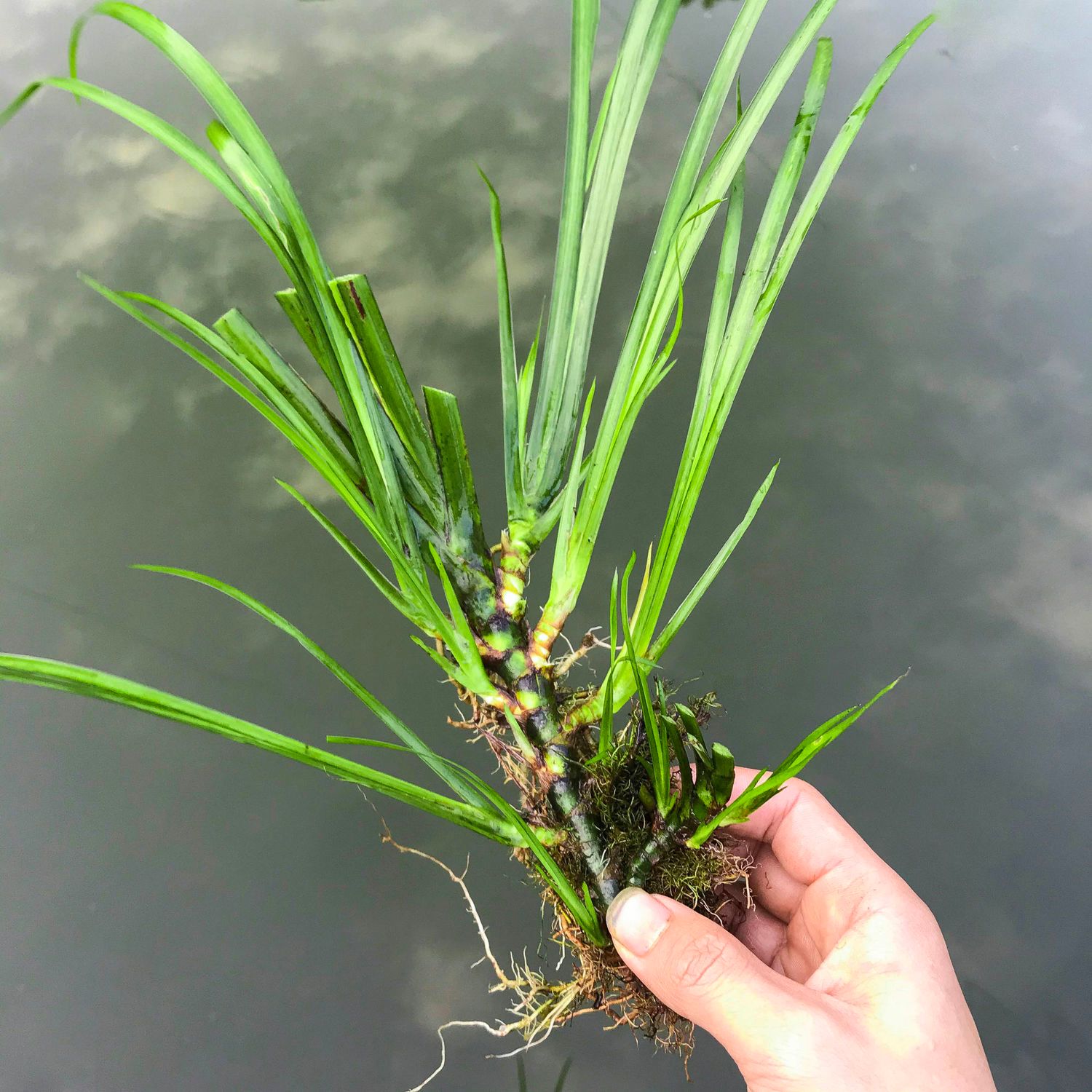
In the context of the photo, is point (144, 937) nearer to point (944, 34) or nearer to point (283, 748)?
point (283, 748)

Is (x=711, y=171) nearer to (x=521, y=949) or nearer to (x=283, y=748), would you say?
(x=283, y=748)

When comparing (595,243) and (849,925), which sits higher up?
(595,243)

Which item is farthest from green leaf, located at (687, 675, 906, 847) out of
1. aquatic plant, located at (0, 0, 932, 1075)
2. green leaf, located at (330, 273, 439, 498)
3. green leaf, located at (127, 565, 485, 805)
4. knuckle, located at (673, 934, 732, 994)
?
green leaf, located at (330, 273, 439, 498)

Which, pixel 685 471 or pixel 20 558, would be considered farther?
pixel 20 558

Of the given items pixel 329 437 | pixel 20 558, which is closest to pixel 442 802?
pixel 329 437

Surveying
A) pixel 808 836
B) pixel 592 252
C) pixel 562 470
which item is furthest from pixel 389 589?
pixel 808 836

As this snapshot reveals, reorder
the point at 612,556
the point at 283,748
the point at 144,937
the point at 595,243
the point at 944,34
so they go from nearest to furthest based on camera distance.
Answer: the point at 283,748
the point at 595,243
the point at 144,937
the point at 612,556
the point at 944,34

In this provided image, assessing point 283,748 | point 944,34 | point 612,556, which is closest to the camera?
point 283,748

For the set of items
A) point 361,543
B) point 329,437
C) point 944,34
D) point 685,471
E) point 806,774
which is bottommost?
point 361,543
